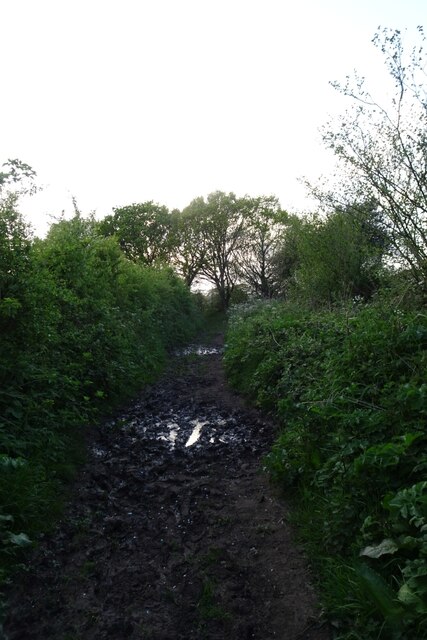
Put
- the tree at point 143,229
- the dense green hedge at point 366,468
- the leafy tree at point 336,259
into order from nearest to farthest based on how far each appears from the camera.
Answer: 1. the dense green hedge at point 366,468
2. the leafy tree at point 336,259
3. the tree at point 143,229

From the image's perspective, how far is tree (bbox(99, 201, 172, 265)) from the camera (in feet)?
103

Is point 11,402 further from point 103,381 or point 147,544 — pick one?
point 103,381

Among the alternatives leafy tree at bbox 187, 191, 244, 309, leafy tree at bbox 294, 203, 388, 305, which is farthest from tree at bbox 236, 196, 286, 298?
leafy tree at bbox 294, 203, 388, 305

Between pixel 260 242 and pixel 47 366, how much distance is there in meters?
31.9

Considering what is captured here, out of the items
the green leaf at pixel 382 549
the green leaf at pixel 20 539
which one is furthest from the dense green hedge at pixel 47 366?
the green leaf at pixel 382 549

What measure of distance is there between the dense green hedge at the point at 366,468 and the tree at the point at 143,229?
1022 inches

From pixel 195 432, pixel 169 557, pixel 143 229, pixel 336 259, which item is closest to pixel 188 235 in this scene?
pixel 143 229

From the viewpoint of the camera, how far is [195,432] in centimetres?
676

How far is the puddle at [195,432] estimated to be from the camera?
6.31 metres

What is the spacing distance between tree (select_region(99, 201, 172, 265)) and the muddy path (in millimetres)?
25856

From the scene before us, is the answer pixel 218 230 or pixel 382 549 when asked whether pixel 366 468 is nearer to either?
pixel 382 549

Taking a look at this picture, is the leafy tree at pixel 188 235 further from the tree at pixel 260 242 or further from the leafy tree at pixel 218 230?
the tree at pixel 260 242

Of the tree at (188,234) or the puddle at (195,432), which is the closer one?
the puddle at (195,432)

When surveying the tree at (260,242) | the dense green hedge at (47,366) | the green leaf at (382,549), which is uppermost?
the tree at (260,242)
